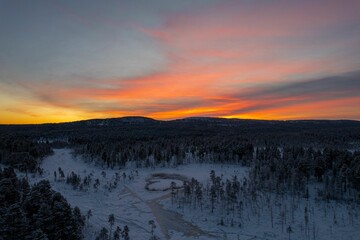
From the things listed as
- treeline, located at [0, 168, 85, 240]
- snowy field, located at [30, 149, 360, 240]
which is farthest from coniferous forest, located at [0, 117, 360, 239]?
snowy field, located at [30, 149, 360, 240]

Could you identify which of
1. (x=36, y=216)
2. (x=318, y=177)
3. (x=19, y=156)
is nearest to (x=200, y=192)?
(x=318, y=177)

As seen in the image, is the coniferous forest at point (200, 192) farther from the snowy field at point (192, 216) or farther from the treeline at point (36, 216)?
the snowy field at point (192, 216)

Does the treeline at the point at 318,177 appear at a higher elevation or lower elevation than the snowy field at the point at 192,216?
higher

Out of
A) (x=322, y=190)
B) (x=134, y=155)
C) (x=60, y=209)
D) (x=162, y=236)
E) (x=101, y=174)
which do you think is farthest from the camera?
(x=134, y=155)

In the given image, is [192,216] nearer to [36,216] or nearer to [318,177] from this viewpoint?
[36,216]

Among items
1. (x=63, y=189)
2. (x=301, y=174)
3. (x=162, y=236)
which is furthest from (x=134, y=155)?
(x=162, y=236)

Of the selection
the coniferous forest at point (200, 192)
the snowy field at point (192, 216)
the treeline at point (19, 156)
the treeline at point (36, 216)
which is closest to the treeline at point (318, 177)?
the coniferous forest at point (200, 192)

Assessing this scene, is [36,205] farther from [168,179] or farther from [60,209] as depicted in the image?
[168,179]

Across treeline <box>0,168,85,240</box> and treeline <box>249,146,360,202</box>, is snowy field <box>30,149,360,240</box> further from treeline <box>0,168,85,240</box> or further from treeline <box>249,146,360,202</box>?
treeline <box>0,168,85,240</box>
